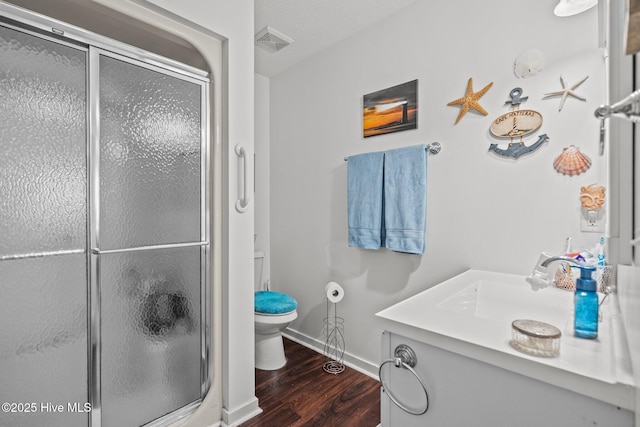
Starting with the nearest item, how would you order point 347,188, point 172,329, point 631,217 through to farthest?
point 631,217 < point 172,329 < point 347,188

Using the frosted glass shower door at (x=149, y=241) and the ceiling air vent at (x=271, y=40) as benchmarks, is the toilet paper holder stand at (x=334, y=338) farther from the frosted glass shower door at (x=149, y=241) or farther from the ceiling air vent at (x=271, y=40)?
the ceiling air vent at (x=271, y=40)

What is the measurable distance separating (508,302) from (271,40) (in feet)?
7.70

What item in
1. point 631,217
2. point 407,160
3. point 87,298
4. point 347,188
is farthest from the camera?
point 347,188

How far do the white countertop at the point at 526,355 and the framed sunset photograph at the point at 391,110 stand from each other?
3.92ft

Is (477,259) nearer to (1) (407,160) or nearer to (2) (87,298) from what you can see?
(1) (407,160)

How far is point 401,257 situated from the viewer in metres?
2.12

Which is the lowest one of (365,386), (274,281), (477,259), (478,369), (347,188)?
(365,386)

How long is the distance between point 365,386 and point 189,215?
157 centimetres

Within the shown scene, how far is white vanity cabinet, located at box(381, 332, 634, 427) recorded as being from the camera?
67 cm

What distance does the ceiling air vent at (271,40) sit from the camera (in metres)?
2.33

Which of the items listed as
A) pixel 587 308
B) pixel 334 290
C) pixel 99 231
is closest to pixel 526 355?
pixel 587 308

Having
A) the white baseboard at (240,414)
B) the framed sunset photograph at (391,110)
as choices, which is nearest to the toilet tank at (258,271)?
the white baseboard at (240,414)

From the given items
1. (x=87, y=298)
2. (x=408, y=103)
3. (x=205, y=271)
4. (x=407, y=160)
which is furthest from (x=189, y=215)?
(x=408, y=103)

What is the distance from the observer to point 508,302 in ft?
4.18
